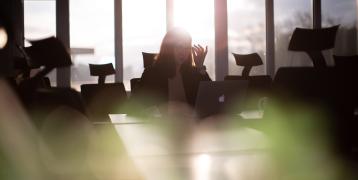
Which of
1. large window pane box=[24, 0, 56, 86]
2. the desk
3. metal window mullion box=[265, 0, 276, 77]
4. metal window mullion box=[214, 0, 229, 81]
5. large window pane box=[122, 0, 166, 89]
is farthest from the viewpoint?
metal window mullion box=[265, 0, 276, 77]

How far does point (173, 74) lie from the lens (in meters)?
3.22

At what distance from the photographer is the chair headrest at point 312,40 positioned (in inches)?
68.3

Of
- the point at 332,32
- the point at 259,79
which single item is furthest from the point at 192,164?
the point at 259,79

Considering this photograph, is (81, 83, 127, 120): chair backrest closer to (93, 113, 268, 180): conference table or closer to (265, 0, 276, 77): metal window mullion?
(93, 113, 268, 180): conference table

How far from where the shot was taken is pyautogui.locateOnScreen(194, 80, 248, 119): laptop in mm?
1932

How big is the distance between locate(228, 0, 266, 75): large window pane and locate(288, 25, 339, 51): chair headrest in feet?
20.3

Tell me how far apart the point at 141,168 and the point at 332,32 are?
127cm

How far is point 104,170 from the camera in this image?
0.91 meters

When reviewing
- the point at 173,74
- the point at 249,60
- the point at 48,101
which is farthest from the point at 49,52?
the point at 249,60

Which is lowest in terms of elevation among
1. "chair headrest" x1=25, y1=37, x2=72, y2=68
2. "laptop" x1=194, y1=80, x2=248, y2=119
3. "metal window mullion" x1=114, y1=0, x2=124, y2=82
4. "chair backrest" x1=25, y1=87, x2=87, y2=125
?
"laptop" x1=194, y1=80, x2=248, y2=119

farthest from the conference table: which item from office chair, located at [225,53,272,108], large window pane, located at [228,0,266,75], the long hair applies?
large window pane, located at [228,0,266,75]

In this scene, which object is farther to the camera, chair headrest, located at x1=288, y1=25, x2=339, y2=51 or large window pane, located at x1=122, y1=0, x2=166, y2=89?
large window pane, located at x1=122, y1=0, x2=166, y2=89

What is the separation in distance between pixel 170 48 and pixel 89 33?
4436mm

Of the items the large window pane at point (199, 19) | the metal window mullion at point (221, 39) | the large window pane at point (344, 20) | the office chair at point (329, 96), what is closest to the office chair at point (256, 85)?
the office chair at point (329, 96)
